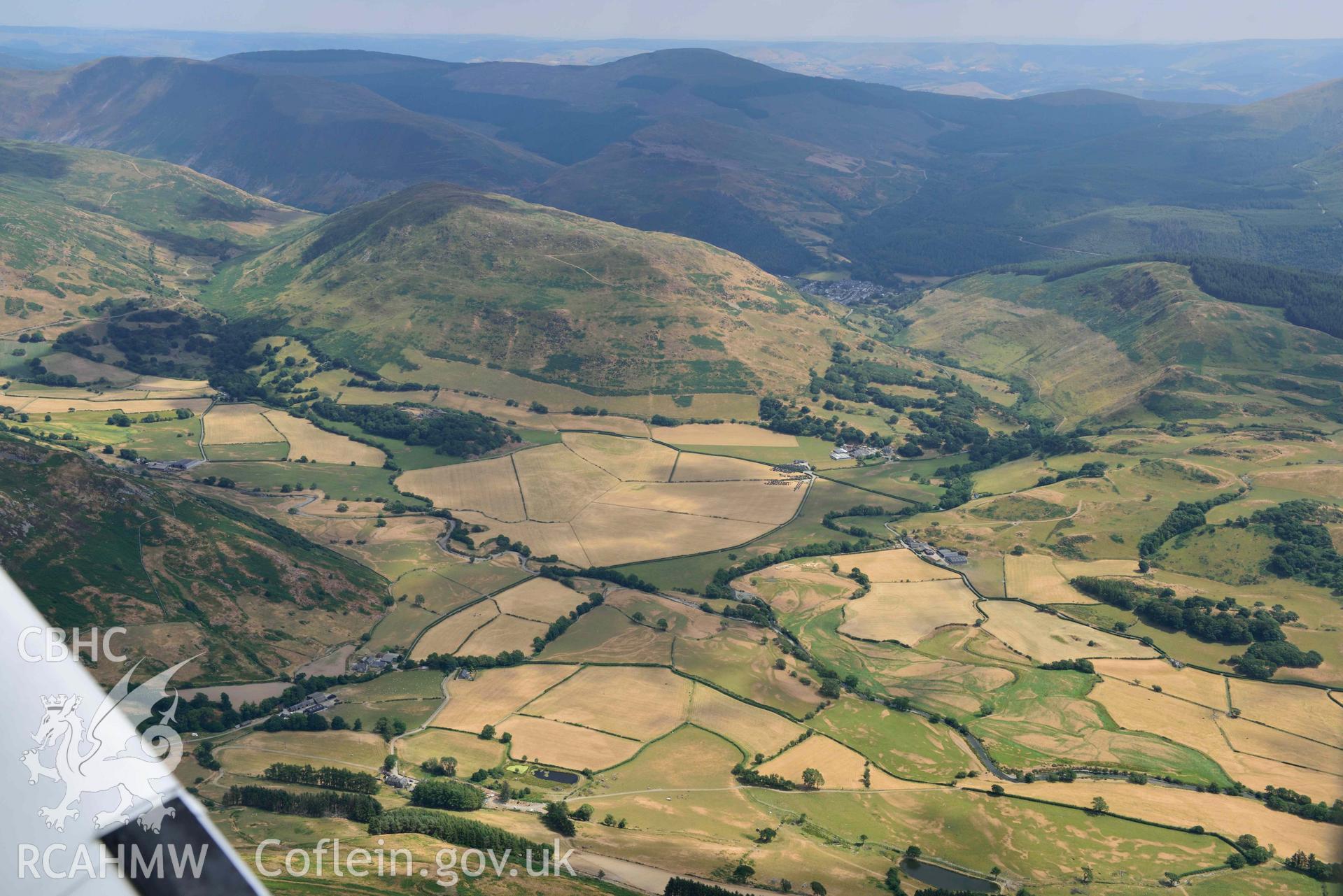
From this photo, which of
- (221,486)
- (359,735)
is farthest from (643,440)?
(359,735)

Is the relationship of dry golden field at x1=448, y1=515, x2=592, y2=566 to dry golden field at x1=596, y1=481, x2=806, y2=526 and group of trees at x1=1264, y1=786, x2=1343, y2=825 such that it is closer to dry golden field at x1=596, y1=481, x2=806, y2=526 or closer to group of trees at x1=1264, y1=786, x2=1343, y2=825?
dry golden field at x1=596, y1=481, x2=806, y2=526

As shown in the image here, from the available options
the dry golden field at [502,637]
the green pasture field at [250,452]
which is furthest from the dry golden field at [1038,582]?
the green pasture field at [250,452]

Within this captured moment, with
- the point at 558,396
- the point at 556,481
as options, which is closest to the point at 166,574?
the point at 556,481

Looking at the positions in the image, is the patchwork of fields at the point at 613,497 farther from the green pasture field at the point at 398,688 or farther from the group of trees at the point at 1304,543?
the group of trees at the point at 1304,543

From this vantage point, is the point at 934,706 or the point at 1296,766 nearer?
the point at 1296,766

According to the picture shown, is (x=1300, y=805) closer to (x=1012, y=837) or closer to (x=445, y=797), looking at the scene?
→ (x=1012, y=837)

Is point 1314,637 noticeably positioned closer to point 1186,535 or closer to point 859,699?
point 1186,535
